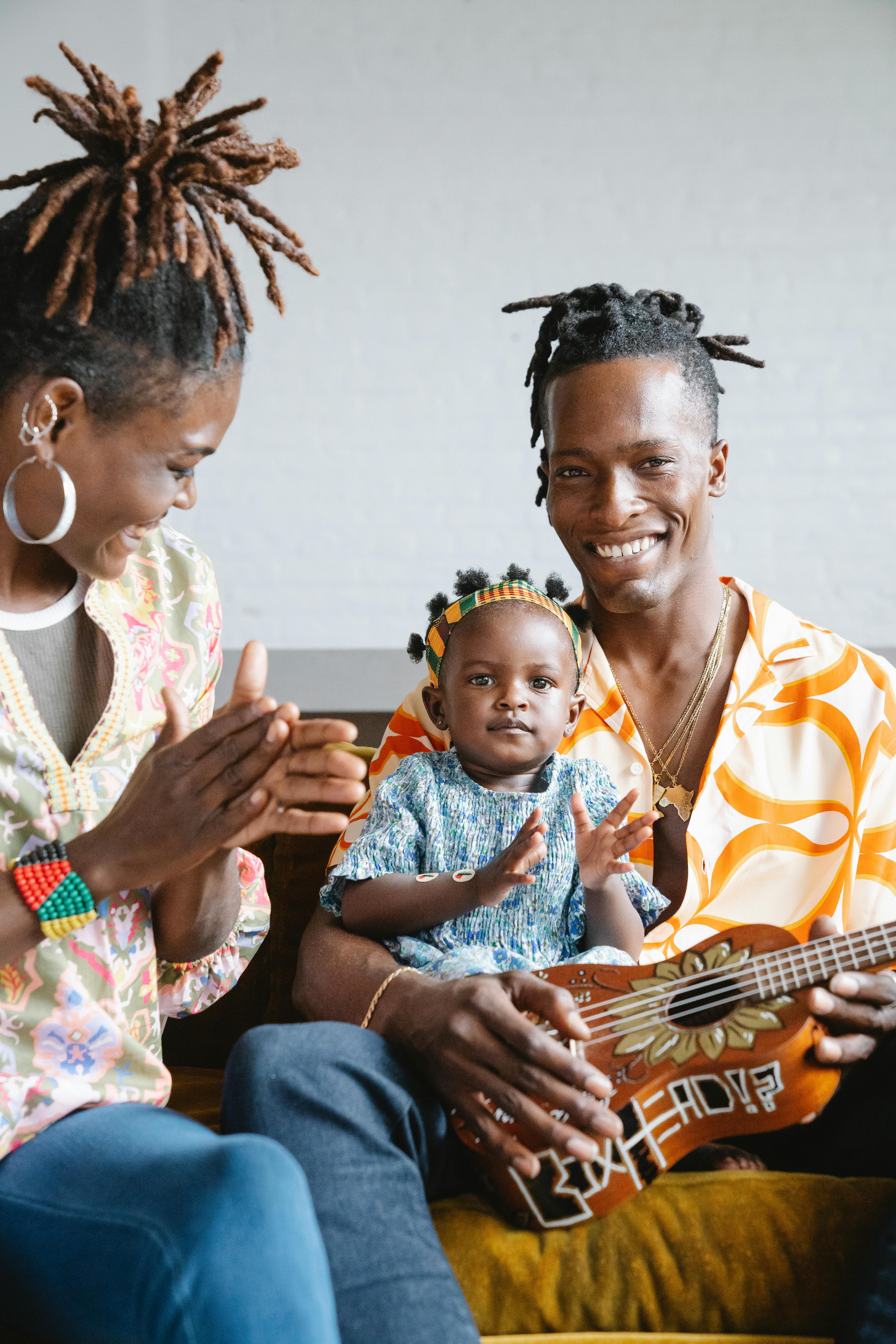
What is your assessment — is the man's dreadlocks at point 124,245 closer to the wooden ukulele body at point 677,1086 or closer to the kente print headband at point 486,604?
the kente print headband at point 486,604

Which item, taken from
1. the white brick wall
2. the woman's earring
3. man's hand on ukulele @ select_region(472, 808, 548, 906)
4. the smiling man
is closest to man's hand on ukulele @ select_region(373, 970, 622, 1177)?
the smiling man

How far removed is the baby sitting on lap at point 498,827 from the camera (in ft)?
5.03

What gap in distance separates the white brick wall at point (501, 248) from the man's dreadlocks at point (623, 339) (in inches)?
69.7

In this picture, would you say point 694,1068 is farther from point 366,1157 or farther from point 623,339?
point 623,339

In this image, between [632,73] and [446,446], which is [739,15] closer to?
[632,73]

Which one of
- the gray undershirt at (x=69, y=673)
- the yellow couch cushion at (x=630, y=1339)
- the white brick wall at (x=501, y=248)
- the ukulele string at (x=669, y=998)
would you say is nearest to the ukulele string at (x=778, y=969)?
the ukulele string at (x=669, y=998)

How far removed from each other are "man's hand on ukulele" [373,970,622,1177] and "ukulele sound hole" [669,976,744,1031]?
117mm

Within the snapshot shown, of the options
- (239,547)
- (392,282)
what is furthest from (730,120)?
(239,547)

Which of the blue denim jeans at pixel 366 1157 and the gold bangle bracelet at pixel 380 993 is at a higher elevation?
the gold bangle bracelet at pixel 380 993

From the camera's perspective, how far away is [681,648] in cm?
196

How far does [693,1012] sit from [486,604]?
27.7 inches

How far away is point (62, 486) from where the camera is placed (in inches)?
47.3

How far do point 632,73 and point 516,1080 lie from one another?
356 centimetres

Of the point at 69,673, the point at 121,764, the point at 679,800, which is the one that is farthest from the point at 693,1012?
the point at 69,673
